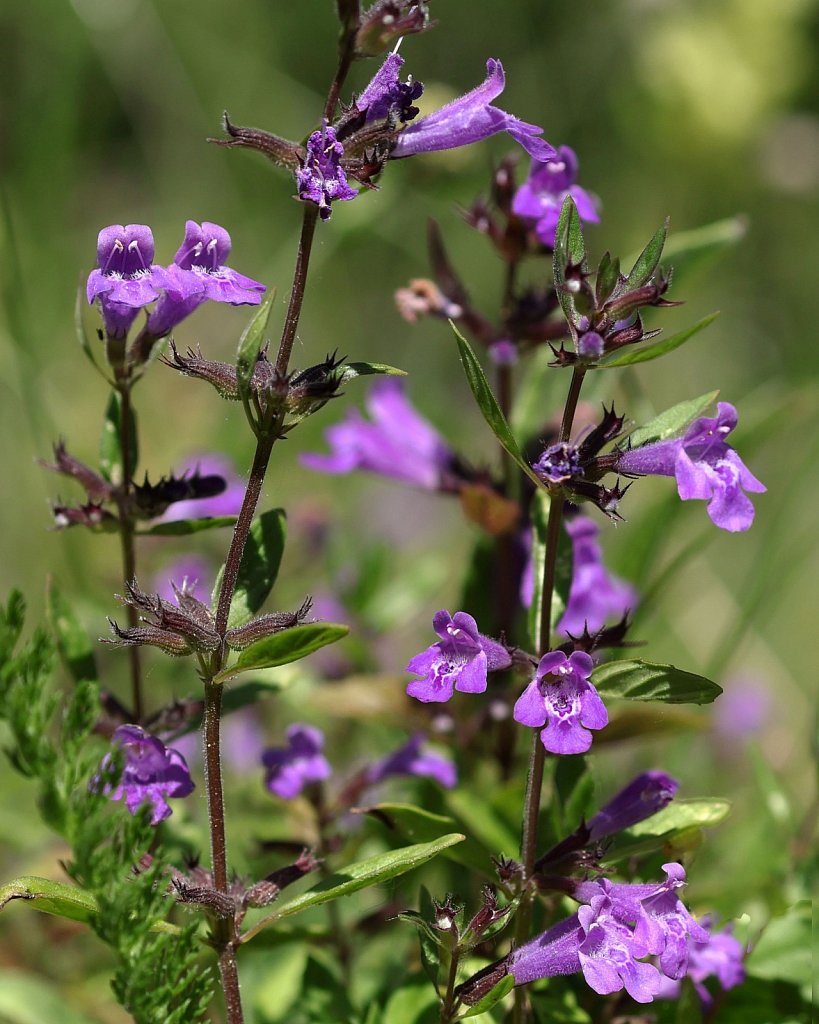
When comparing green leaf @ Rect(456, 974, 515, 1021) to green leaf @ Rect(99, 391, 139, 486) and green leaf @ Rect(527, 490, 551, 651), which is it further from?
green leaf @ Rect(99, 391, 139, 486)

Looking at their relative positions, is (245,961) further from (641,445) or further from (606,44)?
(606,44)

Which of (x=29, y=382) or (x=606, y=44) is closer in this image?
(x=29, y=382)

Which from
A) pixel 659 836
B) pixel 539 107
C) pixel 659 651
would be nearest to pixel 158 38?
pixel 539 107

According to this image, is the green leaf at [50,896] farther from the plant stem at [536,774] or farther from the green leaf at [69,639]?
the plant stem at [536,774]

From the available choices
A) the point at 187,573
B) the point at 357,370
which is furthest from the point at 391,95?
the point at 187,573

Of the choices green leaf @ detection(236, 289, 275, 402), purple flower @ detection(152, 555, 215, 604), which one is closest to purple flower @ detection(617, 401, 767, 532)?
green leaf @ detection(236, 289, 275, 402)

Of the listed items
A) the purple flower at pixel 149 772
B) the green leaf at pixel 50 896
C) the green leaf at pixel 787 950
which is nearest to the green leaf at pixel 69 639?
the purple flower at pixel 149 772
